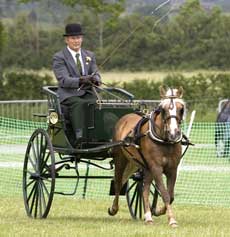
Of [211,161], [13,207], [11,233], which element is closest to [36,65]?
[211,161]

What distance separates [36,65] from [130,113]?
27.4 metres

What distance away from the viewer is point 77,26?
12750 mm

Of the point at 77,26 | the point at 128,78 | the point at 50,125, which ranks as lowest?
the point at 128,78

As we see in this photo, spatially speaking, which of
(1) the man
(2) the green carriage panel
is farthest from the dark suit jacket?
(2) the green carriage panel

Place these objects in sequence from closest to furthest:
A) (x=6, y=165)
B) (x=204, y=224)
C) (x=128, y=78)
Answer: (x=204, y=224) < (x=6, y=165) < (x=128, y=78)

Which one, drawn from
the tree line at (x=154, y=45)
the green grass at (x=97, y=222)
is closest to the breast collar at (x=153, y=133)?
the green grass at (x=97, y=222)

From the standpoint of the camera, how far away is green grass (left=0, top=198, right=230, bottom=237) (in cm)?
1059

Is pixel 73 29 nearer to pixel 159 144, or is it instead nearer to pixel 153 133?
pixel 153 133

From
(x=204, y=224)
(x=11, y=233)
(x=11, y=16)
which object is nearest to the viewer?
(x=11, y=233)

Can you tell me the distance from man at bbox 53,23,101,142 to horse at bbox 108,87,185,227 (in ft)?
1.80

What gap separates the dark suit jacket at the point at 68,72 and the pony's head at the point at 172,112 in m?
1.55

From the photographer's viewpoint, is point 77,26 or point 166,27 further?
point 166,27

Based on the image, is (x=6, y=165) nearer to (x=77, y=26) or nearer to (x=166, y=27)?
(x=77, y=26)

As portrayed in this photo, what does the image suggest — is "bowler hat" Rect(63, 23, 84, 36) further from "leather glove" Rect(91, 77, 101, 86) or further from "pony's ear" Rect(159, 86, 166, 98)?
"pony's ear" Rect(159, 86, 166, 98)
